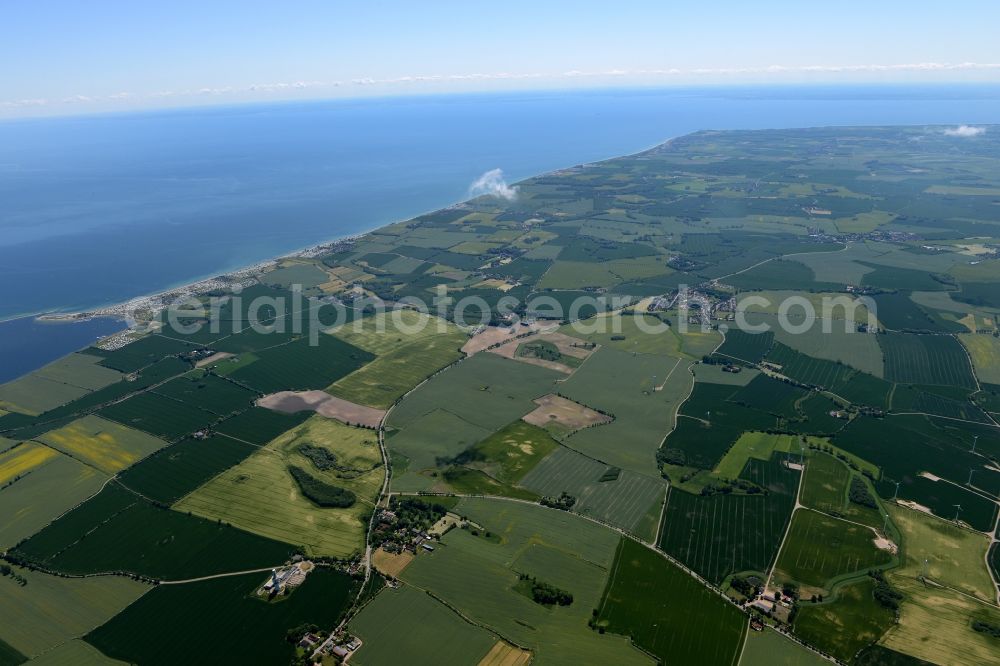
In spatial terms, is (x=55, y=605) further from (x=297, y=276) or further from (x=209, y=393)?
(x=297, y=276)

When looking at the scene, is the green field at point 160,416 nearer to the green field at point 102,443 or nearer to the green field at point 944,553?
the green field at point 102,443

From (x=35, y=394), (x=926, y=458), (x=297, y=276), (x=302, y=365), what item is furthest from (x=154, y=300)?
(x=926, y=458)

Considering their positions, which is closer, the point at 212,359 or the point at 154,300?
the point at 212,359

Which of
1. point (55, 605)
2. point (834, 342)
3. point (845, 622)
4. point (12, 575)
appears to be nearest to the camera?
point (845, 622)

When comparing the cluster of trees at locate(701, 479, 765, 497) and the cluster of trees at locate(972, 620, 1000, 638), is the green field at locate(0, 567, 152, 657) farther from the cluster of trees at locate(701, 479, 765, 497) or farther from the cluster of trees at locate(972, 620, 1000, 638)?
the cluster of trees at locate(972, 620, 1000, 638)

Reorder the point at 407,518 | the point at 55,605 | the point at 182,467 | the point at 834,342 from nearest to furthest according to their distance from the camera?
the point at 55,605, the point at 407,518, the point at 182,467, the point at 834,342

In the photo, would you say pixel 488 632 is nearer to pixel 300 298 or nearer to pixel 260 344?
pixel 260 344

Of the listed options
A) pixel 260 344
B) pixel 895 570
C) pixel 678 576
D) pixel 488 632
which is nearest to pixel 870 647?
pixel 895 570
